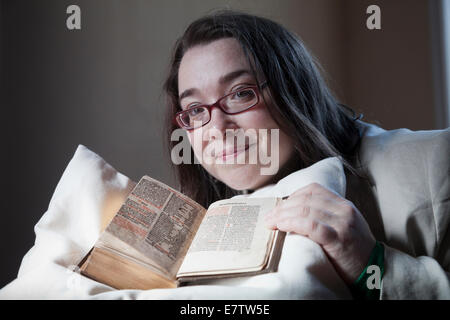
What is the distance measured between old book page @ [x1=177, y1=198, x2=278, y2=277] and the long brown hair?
0.95 feet

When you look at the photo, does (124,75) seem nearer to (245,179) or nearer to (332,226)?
(245,179)

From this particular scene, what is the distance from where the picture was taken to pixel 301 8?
1.44 m

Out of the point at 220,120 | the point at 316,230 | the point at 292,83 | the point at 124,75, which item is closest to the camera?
the point at 316,230

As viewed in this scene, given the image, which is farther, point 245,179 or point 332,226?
point 245,179

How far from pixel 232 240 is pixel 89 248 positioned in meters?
0.35

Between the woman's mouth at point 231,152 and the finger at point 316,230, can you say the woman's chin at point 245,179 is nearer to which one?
the woman's mouth at point 231,152

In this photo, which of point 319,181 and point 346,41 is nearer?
point 319,181

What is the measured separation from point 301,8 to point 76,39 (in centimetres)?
79

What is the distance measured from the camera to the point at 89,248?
89 centimetres

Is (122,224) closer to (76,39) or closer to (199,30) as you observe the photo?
(199,30)

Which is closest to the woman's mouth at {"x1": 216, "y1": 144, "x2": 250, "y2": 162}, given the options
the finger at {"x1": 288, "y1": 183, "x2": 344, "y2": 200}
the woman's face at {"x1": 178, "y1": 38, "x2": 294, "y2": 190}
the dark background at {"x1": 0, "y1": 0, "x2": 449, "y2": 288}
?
the woman's face at {"x1": 178, "y1": 38, "x2": 294, "y2": 190}

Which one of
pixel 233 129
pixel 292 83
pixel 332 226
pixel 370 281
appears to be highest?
pixel 292 83

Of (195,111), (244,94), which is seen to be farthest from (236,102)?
(195,111)
